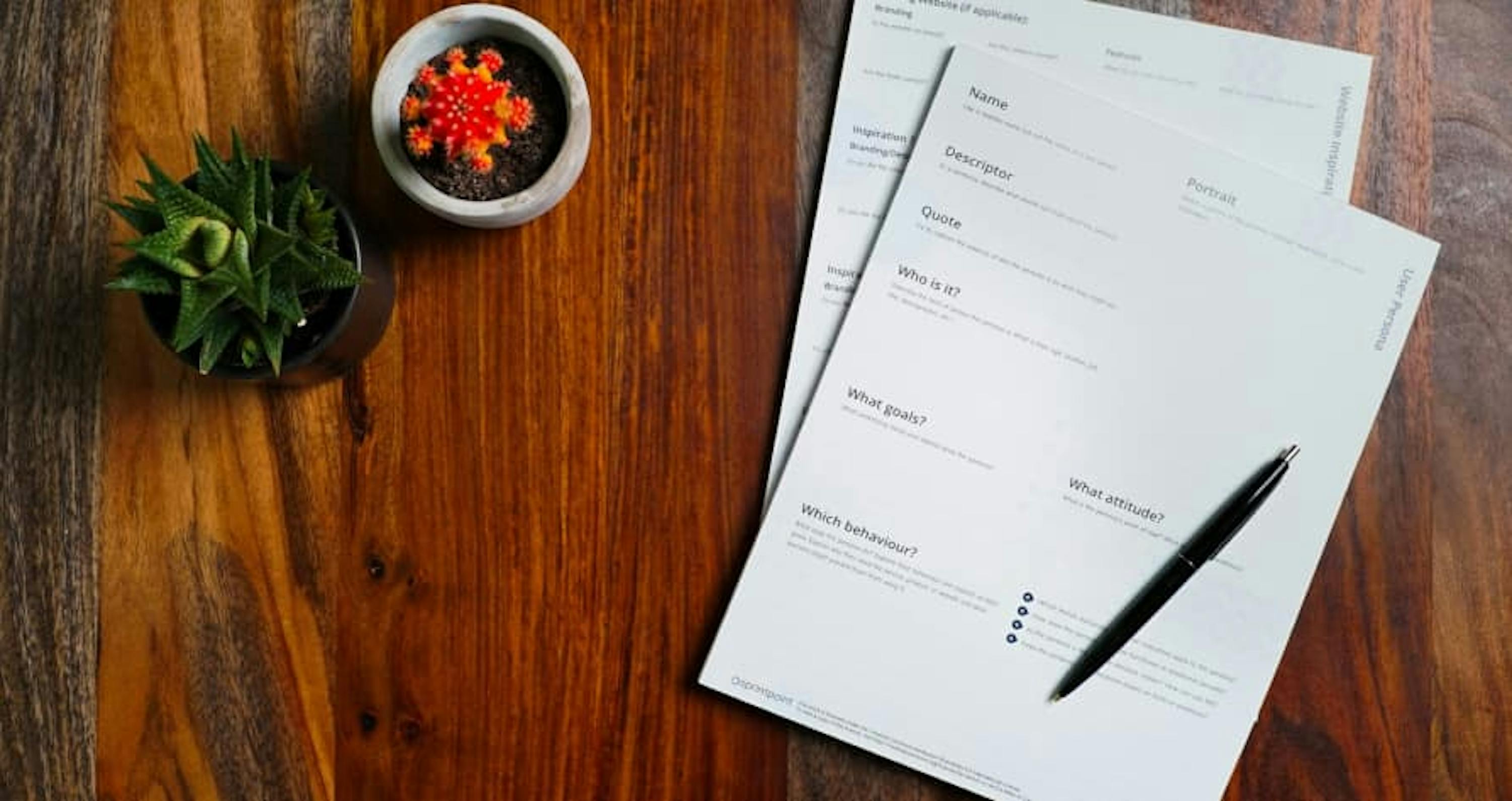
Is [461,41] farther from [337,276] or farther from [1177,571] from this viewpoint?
[1177,571]

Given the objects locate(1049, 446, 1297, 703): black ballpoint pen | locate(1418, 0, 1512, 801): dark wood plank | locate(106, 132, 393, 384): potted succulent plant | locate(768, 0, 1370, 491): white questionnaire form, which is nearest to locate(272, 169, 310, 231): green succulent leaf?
locate(106, 132, 393, 384): potted succulent plant

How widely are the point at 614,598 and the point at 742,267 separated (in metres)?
0.21

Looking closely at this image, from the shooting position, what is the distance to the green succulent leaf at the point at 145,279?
56cm

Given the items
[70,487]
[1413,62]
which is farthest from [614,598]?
[1413,62]

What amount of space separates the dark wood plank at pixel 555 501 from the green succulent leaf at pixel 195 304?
0.14 metres

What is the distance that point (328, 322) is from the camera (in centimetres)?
62

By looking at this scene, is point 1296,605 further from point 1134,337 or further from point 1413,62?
point 1413,62

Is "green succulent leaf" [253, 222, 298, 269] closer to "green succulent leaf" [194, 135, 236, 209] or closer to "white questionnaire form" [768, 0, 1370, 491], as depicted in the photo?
"green succulent leaf" [194, 135, 236, 209]

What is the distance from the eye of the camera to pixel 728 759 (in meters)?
0.70

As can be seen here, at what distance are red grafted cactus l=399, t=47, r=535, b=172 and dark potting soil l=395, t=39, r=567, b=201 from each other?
12 millimetres

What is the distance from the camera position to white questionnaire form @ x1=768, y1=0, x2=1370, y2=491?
2.35 feet

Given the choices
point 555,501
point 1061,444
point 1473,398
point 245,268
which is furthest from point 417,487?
point 1473,398

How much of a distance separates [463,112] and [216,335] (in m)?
0.16

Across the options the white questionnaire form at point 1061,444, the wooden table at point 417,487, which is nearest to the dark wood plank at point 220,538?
the wooden table at point 417,487
